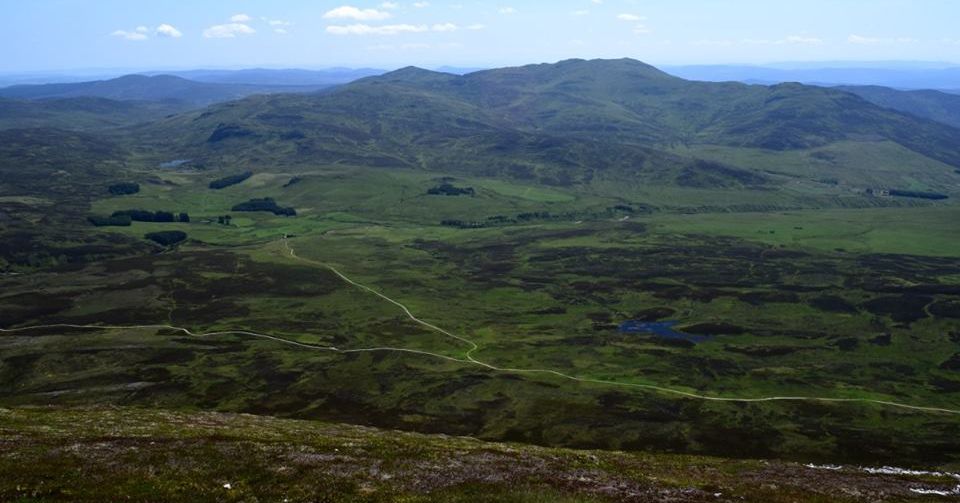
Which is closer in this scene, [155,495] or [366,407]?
[155,495]

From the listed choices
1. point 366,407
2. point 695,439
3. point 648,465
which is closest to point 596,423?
point 695,439

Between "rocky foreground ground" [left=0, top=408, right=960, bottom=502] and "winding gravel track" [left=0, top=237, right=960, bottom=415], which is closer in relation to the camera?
"rocky foreground ground" [left=0, top=408, right=960, bottom=502]

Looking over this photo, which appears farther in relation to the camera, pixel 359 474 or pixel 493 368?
pixel 493 368

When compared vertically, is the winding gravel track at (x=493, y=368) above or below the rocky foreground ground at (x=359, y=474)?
below

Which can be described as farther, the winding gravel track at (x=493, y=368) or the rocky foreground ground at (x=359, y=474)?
the winding gravel track at (x=493, y=368)

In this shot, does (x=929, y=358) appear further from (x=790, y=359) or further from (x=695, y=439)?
(x=695, y=439)

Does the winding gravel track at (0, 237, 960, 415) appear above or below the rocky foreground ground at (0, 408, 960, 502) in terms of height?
below

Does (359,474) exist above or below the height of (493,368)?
above

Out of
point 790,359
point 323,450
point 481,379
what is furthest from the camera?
point 790,359
